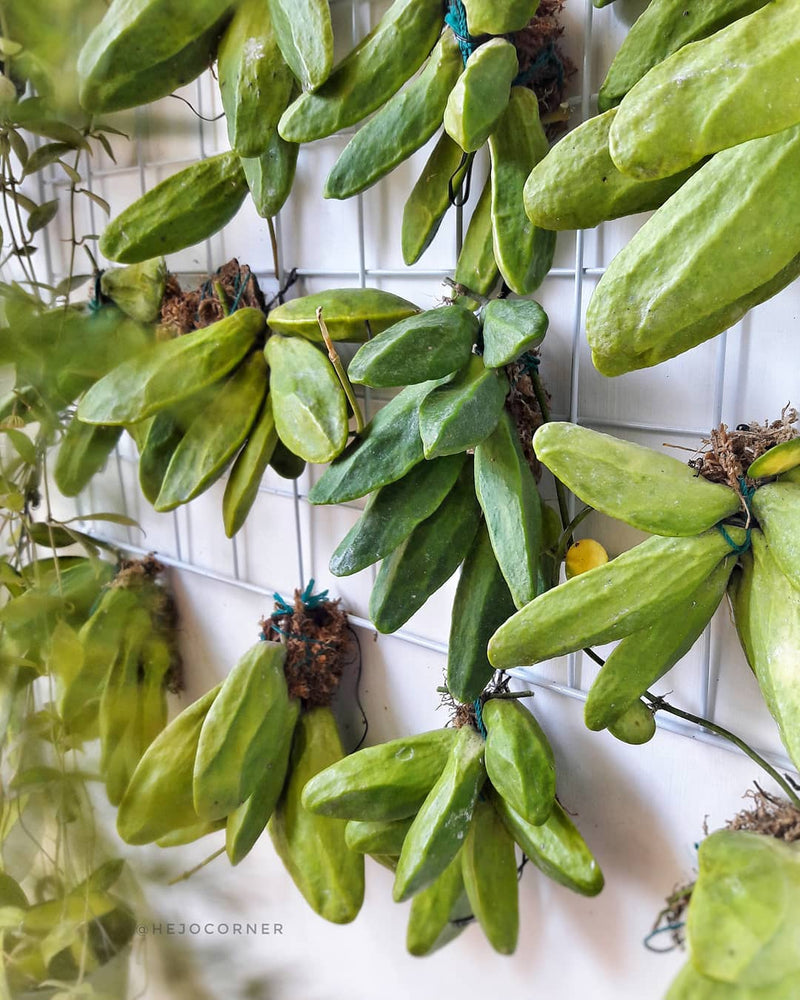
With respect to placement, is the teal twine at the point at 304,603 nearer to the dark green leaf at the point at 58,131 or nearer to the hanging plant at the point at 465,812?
the hanging plant at the point at 465,812

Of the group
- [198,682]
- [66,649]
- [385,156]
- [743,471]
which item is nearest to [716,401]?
[743,471]

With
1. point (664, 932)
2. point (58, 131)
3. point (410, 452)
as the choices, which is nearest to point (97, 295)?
point (58, 131)

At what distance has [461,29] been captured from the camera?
0.36m

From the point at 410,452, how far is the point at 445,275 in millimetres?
127

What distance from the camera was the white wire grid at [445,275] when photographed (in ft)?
1.27

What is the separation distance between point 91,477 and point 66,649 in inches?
3.2

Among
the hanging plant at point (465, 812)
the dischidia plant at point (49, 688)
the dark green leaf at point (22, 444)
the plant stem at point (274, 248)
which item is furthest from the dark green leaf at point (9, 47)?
the hanging plant at point (465, 812)

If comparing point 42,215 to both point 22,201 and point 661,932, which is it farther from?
point 661,932

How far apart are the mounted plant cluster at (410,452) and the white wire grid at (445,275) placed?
0.06 ft

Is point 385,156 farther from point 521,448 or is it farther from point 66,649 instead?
point 66,649

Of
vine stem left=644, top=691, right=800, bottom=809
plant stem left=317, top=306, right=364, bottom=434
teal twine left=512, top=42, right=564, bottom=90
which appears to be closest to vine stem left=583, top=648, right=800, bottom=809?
vine stem left=644, top=691, right=800, bottom=809

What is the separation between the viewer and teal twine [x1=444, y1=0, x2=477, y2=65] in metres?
0.35

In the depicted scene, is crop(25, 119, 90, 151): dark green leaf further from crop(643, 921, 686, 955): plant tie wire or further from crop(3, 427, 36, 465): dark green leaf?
crop(643, 921, 686, 955): plant tie wire

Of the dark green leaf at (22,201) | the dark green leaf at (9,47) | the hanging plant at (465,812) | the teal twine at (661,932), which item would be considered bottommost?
the teal twine at (661,932)
